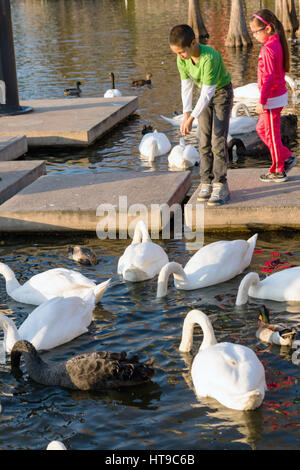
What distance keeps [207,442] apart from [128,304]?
2640 millimetres

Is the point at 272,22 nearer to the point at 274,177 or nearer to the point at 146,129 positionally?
the point at 274,177

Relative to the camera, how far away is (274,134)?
988cm

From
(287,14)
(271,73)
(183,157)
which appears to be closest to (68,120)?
(183,157)

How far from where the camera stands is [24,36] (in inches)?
1629

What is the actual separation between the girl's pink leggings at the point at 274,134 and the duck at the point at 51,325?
3.91 m

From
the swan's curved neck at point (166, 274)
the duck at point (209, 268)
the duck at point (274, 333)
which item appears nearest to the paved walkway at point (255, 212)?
the duck at point (209, 268)

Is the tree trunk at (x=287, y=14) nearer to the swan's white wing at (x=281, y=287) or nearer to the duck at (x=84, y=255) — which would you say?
the duck at (x=84, y=255)

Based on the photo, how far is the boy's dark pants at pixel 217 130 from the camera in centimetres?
930

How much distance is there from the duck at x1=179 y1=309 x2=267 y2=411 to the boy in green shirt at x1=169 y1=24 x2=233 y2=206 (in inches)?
147

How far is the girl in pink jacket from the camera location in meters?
9.32

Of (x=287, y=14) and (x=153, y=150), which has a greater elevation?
(x=287, y=14)

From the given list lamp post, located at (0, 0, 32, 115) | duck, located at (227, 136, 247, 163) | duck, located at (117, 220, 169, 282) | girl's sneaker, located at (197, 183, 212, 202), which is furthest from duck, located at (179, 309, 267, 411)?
lamp post, located at (0, 0, 32, 115)

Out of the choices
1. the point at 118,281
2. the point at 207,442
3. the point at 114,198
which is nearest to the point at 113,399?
the point at 207,442

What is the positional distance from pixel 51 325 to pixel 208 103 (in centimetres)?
350
